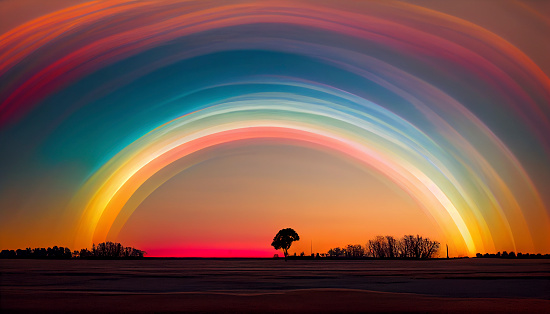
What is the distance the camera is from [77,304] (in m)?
10.4

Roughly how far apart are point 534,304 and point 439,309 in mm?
2414

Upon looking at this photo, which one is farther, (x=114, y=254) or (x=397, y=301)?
(x=114, y=254)

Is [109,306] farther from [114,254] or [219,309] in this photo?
[114,254]

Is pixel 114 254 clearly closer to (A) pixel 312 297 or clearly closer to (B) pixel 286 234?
(B) pixel 286 234

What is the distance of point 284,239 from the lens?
12675 centimetres

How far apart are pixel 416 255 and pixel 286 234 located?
103 feet

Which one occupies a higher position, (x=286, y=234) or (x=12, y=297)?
(x=286, y=234)

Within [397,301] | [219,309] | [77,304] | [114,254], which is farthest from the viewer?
[114,254]

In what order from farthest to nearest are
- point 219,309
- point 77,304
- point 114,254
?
point 114,254 → point 77,304 → point 219,309

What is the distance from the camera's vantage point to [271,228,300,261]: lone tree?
126m

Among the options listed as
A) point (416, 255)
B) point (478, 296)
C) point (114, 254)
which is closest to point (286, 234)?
point (416, 255)

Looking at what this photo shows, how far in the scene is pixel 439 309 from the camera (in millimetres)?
9711

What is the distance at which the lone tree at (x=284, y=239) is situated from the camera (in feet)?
415

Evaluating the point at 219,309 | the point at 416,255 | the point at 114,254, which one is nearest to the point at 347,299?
the point at 219,309
